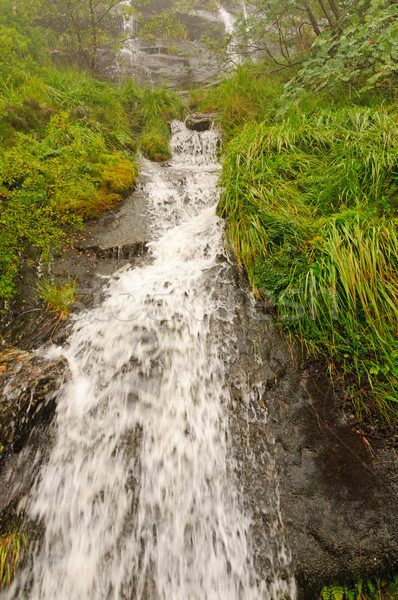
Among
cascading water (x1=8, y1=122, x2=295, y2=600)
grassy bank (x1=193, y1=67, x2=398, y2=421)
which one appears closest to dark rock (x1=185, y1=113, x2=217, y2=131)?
grassy bank (x1=193, y1=67, x2=398, y2=421)

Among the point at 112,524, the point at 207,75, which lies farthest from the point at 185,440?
the point at 207,75

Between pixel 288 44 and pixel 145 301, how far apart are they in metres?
7.47

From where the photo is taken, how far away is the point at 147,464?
2.15 m

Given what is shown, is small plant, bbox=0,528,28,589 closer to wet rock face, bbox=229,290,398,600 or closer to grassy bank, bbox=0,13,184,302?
wet rock face, bbox=229,290,398,600

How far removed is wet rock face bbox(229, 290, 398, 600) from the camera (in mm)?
1725

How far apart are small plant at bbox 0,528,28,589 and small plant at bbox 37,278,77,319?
6.41 feet

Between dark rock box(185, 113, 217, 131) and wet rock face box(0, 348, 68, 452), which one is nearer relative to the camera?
wet rock face box(0, 348, 68, 452)

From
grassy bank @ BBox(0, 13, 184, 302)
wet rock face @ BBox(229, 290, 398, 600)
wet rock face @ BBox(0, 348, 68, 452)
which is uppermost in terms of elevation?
grassy bank @ BBox(0, 13, 184, 302)

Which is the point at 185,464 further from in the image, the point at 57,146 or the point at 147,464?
the point at 57,146

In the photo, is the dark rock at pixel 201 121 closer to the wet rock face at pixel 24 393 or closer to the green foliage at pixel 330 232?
the green foliage at pixel 330 232

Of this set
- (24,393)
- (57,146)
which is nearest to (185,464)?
(24,393)

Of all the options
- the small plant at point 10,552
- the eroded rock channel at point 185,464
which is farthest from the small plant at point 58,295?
the small plant at point 10,552

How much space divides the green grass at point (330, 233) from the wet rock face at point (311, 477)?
297mm

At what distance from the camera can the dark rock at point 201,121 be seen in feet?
22.7
